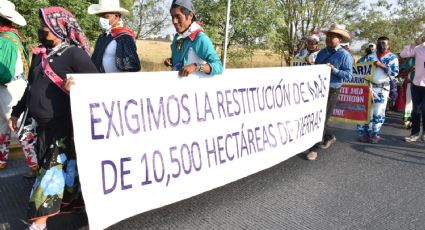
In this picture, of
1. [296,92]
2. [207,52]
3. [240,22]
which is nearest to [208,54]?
[207,52]

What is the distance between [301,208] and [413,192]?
1499 millimetres

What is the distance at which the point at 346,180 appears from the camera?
173 inches

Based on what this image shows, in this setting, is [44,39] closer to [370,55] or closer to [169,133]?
[169,133]

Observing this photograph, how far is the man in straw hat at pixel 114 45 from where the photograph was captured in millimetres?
3391

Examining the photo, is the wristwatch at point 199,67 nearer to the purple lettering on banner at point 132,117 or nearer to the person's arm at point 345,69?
the purple lettering on banner at point 132,117

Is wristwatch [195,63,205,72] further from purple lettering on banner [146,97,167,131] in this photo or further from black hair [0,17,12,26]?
black hair [0,17,12,26]

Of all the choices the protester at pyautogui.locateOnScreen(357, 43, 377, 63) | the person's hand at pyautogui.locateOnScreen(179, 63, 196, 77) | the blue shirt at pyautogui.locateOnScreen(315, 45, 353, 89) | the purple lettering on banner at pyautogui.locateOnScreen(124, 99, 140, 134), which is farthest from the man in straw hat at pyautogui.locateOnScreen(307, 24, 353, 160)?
the purple lettering on banner at pyautogui.locateOnScreen(124, 99, 140, 134)

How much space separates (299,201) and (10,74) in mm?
3161

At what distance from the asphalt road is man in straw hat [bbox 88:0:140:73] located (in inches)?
52.8

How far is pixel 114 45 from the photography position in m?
3.42

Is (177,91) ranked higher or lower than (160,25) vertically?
lower

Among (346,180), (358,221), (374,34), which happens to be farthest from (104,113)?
(374,34)

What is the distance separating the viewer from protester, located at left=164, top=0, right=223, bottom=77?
317 cm

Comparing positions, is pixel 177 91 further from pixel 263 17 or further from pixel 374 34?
pixel 374 34
